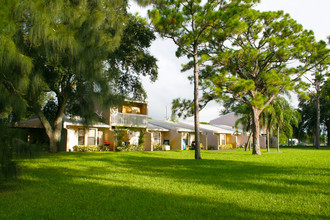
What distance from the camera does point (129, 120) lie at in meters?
24.7

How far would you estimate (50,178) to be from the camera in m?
7.89

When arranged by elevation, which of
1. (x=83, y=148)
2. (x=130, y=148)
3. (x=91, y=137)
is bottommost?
(x=130, y=148)

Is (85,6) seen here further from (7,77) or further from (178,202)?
(178,202)

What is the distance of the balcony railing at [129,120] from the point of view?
23688 millimetres

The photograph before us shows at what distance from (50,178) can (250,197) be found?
556cm

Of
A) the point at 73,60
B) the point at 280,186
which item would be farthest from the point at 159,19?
the point at 280,186

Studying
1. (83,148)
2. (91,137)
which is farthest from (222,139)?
(83,148)

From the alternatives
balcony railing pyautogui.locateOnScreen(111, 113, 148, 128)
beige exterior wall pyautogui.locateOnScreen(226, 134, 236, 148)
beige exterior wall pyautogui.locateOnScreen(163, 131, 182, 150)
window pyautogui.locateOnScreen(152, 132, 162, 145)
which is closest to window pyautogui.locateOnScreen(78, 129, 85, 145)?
balcony railing pyautogui.locateOnScreen(111, 113, 148, 128)

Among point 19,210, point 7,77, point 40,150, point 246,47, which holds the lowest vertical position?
point 19,210

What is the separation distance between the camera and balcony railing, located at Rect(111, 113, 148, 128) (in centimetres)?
2369

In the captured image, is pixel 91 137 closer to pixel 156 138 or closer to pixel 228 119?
pixel 156 138

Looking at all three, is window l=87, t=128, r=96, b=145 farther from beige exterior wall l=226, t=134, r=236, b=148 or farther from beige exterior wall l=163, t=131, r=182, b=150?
beige exterior wall l=226, t=134, r=236, b=148

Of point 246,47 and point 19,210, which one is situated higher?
point 246,47

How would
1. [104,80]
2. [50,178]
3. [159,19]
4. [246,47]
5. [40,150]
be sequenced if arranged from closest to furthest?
[40,150] < [50,178] < [104,80] < [159,19] < [246,47]
